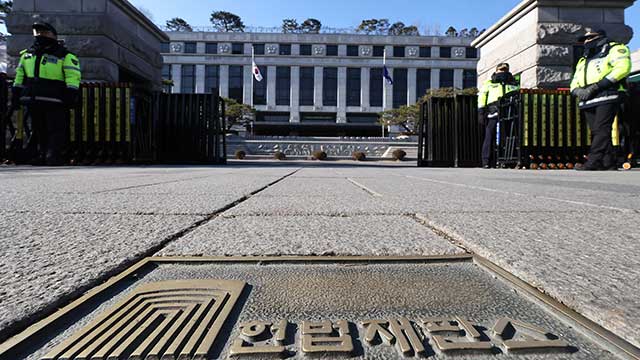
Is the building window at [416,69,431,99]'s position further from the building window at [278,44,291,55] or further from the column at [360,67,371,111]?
the building window at [278,44,291,55]

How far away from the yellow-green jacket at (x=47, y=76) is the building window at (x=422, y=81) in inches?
2207

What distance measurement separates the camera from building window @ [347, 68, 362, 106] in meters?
58.6


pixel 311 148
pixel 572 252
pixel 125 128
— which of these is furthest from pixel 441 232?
pixel 311 148

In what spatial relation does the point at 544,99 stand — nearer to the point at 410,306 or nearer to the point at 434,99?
the point at 434,99

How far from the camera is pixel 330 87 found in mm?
59031

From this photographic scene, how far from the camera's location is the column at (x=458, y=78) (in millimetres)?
59244

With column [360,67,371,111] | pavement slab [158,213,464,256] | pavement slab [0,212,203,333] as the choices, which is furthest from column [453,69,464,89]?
pavement slab [0,212,203,333]

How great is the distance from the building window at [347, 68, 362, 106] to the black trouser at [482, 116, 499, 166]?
50104 millimetres

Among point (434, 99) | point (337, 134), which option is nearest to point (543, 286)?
point (434, 99)

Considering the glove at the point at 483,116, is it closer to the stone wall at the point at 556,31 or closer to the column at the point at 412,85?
the stone wall at the point at 556,31

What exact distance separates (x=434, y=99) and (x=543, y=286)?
32.9ft

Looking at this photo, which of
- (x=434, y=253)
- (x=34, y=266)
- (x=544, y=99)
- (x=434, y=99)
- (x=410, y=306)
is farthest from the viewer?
(x=434, y=99)

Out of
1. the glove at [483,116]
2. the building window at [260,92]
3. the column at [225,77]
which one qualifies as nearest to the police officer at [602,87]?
the glove at [483,116]

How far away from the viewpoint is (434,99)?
33.7 feet
